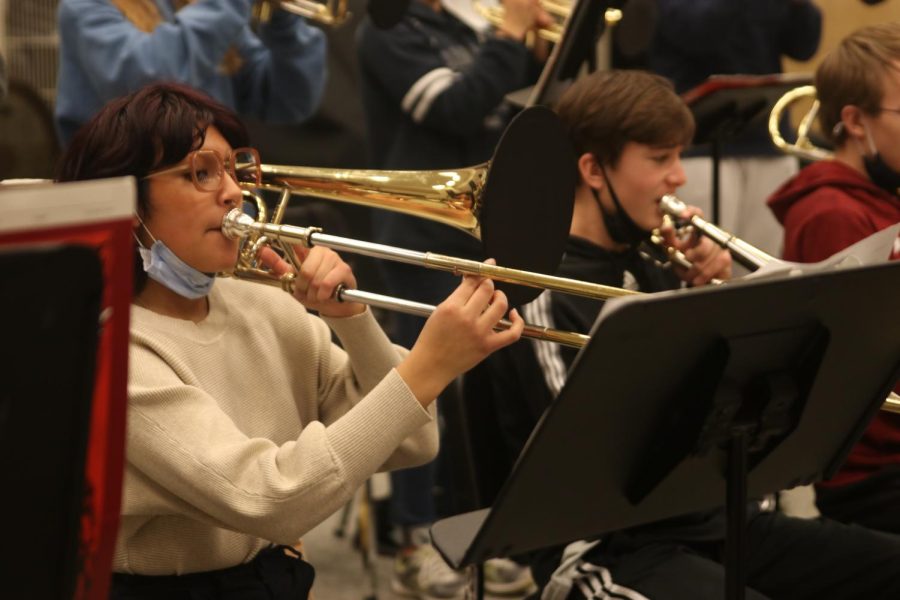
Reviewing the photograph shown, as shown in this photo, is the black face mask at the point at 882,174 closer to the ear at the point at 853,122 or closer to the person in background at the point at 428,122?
the ear at the point at 853,122

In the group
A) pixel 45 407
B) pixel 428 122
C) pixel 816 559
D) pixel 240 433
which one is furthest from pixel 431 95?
pixel 45 407

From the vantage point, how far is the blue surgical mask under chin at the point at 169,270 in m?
1.61

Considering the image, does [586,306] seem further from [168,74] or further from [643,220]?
[168,74]

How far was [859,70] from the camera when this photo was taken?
8.15ft

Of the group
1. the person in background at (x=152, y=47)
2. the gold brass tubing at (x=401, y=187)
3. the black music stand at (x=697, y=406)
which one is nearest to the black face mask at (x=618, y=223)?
the gold brass tubing at (x=401, y=187)

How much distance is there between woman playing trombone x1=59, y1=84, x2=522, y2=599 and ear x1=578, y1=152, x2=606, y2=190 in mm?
638

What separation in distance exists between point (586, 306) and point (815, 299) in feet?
2.26

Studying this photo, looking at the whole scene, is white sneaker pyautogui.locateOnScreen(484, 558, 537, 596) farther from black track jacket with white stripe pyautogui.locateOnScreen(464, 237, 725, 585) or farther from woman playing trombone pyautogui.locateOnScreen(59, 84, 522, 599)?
woman playing trombone pyautogui.locateOnScreen(59, 84, 522, 599)

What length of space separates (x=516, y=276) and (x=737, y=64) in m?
2.30

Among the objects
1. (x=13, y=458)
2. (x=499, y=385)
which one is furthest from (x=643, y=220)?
(x=13, y=458)

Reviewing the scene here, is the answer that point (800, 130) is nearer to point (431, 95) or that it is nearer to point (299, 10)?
point (431, 95)

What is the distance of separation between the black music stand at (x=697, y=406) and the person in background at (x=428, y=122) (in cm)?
151

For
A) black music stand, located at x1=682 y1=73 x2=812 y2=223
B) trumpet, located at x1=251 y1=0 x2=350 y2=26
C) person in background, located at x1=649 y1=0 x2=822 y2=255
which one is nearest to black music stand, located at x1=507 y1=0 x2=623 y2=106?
black music stand, located at x1=682 y1=73 x2=812 y2=223

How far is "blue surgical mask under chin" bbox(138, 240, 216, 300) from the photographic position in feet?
5.29
